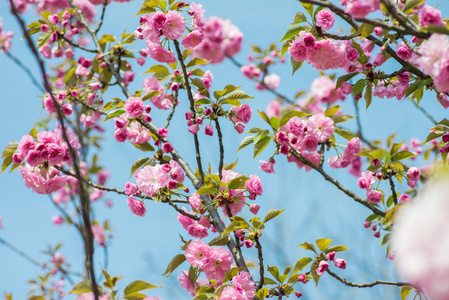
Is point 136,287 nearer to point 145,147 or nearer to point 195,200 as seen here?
point 195,200

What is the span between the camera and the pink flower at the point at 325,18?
1844mm

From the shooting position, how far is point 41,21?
9.27 ft

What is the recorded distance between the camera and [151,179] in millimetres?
1899

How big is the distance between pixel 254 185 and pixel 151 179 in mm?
505

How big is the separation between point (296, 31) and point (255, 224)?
95 cm

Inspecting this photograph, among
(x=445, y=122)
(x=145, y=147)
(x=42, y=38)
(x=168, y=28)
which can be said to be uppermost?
(x=42, y=38)

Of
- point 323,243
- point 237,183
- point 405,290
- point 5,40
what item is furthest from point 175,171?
point 5,40

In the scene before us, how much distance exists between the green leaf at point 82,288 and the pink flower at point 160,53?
1.37 m

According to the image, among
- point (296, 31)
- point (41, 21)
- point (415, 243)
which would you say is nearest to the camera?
point (415, 243)

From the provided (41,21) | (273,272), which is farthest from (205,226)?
(41,21)

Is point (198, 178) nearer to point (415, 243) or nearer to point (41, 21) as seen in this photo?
point (415, 243)

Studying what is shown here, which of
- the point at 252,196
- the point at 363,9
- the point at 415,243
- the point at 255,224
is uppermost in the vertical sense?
the point at 363,9

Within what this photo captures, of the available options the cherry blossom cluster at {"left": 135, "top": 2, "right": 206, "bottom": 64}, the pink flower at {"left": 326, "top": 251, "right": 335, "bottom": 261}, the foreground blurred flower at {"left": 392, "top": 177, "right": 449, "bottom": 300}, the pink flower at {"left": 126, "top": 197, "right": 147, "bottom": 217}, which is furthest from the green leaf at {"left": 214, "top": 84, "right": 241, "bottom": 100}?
the foreground blurred flower at {"left": 392, "top": 177, "right": 449, "bottom": 300}

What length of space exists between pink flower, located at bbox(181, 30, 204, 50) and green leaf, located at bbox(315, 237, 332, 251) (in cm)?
123
